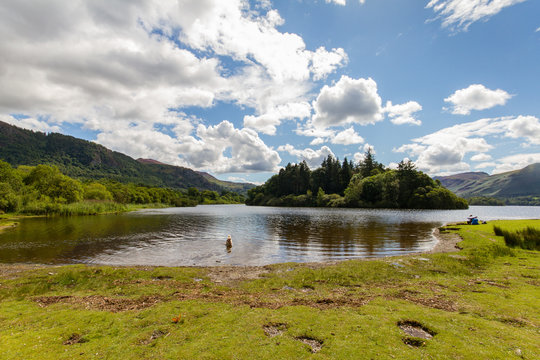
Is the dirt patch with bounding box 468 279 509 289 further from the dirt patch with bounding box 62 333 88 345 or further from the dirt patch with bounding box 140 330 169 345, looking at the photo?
the dirt patch with bounding box 62 333 88 345

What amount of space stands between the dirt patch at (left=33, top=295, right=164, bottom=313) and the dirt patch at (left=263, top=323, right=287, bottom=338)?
579cm

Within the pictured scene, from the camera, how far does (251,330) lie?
26.1ft

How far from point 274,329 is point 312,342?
1.41 metres

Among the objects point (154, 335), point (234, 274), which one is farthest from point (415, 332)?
point (234, 274)

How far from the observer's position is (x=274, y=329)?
8195 mm

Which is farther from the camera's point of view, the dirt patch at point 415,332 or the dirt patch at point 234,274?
the dirt patch at point 234,274

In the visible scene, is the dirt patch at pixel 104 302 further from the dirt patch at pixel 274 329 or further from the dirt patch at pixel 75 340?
the dirt patch at pixel 274 329

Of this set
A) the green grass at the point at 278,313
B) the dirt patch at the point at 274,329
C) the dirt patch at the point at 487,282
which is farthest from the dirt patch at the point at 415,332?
the dirt patch at the point at 487,282

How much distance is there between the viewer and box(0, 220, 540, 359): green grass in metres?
6.77

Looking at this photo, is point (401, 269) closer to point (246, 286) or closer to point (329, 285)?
point (329, 285)

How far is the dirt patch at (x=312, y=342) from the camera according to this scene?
22.9ft

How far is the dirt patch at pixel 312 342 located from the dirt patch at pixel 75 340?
671 cm

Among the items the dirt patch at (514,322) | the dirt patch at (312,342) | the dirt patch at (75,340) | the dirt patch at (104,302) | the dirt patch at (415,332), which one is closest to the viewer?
the dirt patch at (312,342)

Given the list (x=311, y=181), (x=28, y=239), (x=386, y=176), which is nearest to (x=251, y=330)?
(x=28, y=239)
